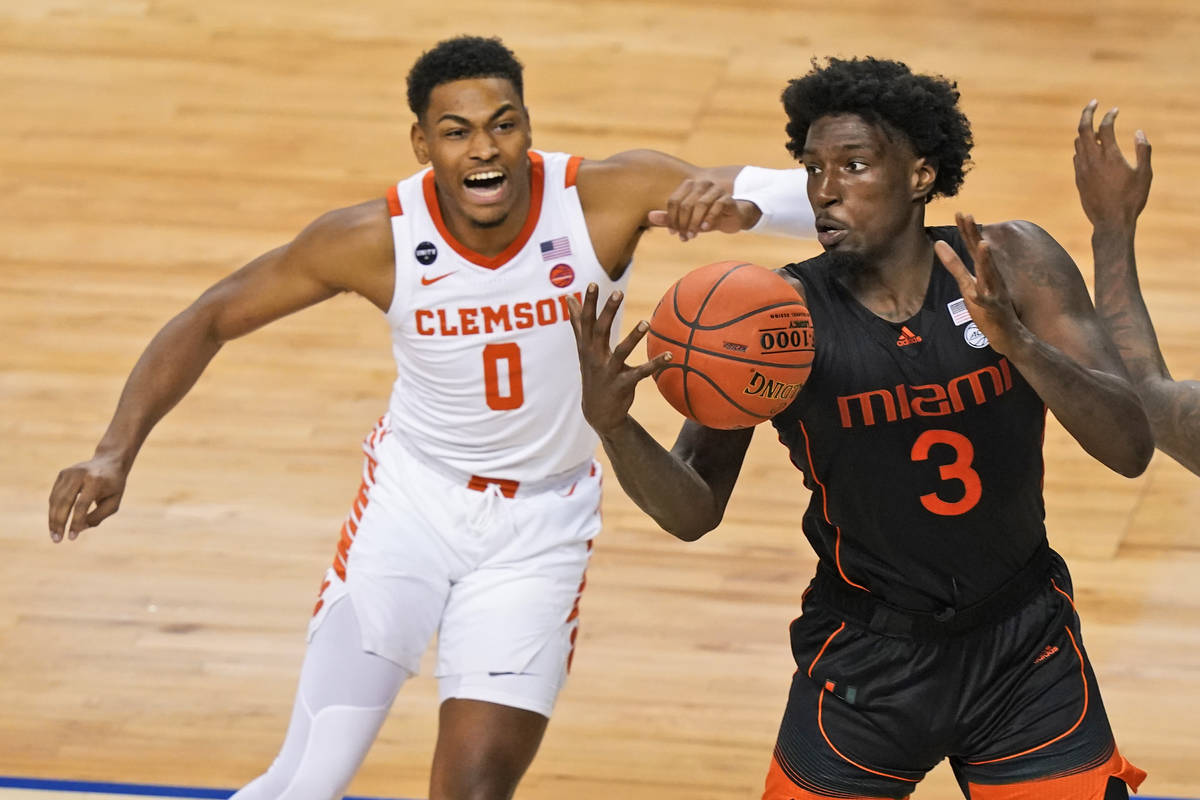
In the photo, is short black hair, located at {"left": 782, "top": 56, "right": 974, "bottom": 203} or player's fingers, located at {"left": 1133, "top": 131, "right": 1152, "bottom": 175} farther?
player's fingers, located at {"left": 1133, "top": 131, "right": 1152, "bottom": 175}

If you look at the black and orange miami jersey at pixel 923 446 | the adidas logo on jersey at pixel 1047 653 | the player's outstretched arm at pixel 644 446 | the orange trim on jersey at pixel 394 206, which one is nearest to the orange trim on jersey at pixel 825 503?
the black and orange miami jersey at pixel 923 446

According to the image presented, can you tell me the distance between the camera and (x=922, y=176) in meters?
3.44

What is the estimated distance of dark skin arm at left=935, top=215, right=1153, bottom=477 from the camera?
118 inches

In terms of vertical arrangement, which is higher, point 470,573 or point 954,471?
point 954,471

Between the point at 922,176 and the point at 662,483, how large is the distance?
812mm

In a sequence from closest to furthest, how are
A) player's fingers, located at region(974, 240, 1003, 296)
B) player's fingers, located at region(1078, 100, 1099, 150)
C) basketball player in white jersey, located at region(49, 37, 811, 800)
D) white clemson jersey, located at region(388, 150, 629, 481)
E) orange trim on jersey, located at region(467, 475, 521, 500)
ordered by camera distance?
player's fingers, located at region(974, 240, 1003, 296) < player's fingers, located at region(1078, 100, 1099, 150) < basketball player in white jersey, located at region(49, 37, 811, 800) < white clemson jersey, located at region(388, 150, 629, 481) < orange trim on jersey, located at region(467, 475, 521, 500)

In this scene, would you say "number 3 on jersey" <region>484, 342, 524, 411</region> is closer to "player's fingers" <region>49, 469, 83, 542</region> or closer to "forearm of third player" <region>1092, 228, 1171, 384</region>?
"player's fingers" <region>49, 469, 83, 542</region>

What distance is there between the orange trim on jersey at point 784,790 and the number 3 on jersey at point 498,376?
1.22m

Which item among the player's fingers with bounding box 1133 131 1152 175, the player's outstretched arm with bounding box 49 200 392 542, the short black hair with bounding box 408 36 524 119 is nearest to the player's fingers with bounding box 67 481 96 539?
the player's outstretched arm with bounding box 49 200 392 542

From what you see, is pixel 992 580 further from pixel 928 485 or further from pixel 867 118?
pixel 867 118

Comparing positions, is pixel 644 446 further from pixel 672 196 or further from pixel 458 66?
pixel 458 66

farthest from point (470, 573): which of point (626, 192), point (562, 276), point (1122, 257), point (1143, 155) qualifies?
point (1143, 155)

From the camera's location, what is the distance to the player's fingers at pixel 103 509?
409 centimetres

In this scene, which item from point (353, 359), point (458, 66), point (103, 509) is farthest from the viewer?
point (353, 359)
